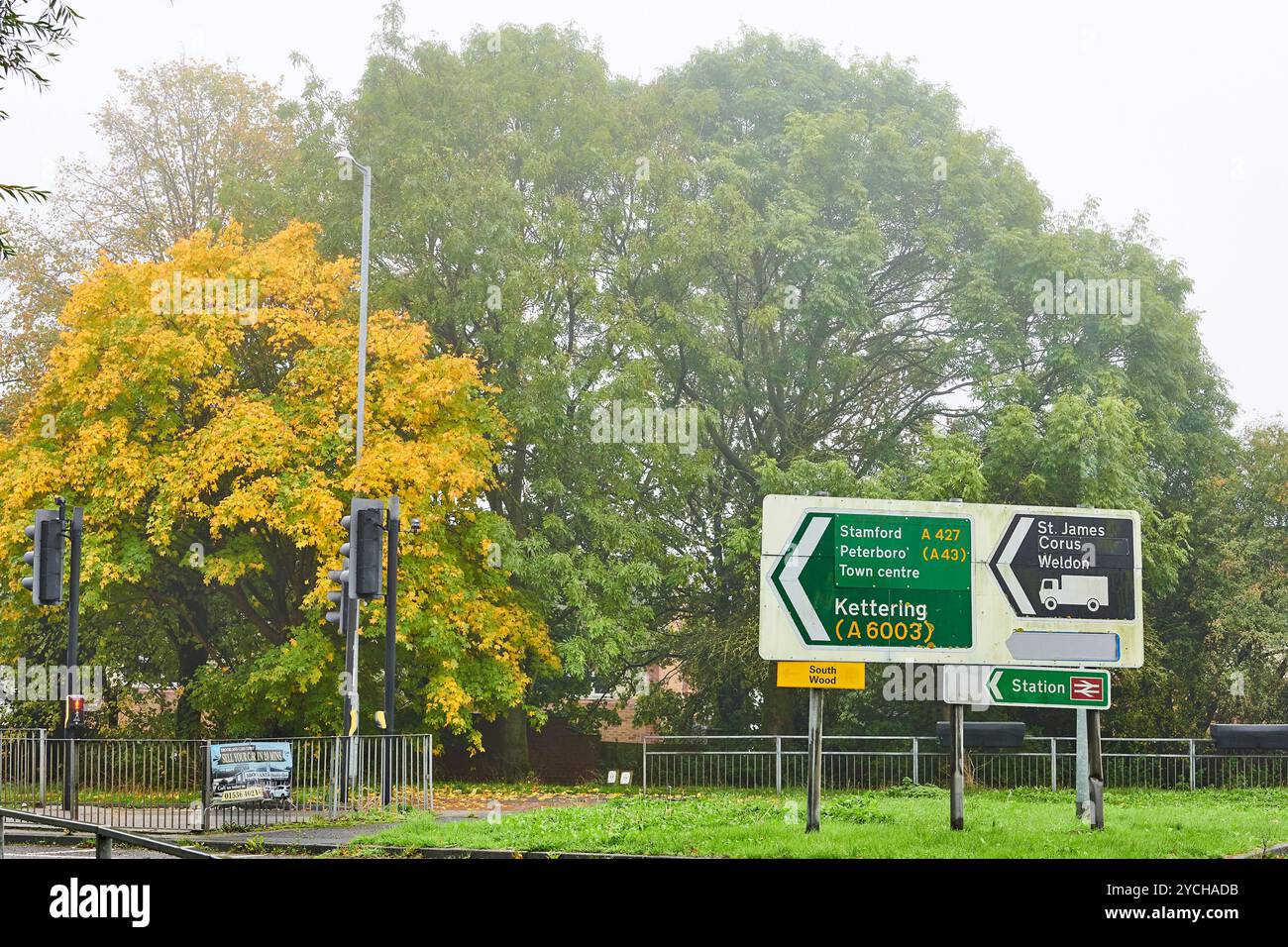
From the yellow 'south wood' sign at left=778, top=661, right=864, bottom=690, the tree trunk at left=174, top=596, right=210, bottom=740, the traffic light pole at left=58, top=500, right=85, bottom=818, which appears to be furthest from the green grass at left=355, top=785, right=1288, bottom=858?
the tree trunk at left=174, top=596, right=210, bottom=740

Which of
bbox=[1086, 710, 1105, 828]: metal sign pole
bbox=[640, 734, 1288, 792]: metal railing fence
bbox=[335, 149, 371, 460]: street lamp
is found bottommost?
bbox=[640, 734, 1288, 792]: metal railing fence

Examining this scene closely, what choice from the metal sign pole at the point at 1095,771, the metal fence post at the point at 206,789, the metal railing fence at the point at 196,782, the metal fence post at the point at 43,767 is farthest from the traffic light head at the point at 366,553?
the metal sign pole at the point at 1095,771

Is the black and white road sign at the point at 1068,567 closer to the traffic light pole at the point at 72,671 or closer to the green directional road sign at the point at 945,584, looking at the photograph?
the green directional road sign at the point at 945,584

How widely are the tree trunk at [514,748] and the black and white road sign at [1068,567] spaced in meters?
20.4

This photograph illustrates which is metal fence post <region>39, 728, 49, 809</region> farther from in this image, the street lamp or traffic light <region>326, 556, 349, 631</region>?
the street lamp

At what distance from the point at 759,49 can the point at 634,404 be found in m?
12.2

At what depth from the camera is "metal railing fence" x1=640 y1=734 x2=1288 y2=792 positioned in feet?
101

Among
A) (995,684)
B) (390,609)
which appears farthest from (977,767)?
(995,684)

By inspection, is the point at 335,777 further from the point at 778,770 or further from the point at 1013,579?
the point at 778,770

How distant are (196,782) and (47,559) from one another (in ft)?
15.7

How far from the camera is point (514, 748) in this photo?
115 feet

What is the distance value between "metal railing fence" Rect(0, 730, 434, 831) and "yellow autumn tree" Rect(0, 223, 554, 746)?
713 cm
